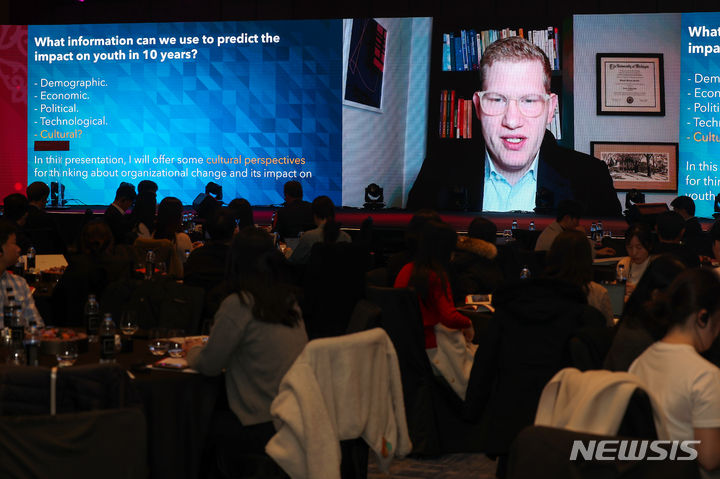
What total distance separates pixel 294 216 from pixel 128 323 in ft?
16.0

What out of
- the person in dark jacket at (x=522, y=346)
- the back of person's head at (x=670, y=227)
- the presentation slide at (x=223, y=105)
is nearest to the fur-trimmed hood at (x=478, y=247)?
the back of person's head at (x=670, y=227)

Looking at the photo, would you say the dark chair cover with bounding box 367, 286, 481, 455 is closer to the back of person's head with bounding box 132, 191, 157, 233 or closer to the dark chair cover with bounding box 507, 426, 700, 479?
the dark chair cover with bounding box 507, 426, 700, 479

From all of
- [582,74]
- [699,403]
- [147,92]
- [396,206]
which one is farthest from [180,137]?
[699,403]

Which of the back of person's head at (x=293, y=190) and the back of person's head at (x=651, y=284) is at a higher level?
the back of person's head at (x=293, y=190)

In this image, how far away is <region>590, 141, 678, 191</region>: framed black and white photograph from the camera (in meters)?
11.2

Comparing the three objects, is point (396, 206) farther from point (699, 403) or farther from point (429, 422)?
point (699, 403)

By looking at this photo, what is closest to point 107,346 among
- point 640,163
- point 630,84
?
point 640,163

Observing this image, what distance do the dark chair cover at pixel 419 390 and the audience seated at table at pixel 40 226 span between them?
178 inches

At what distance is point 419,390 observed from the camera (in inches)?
175

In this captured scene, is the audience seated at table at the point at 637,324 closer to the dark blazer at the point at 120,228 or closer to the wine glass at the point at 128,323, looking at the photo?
the wine glass at the point at 128,323

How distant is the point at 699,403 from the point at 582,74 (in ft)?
31.8

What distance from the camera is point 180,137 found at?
474 inches

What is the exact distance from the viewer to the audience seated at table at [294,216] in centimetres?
876

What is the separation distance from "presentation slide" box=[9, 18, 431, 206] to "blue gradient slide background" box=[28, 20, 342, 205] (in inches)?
0.5
